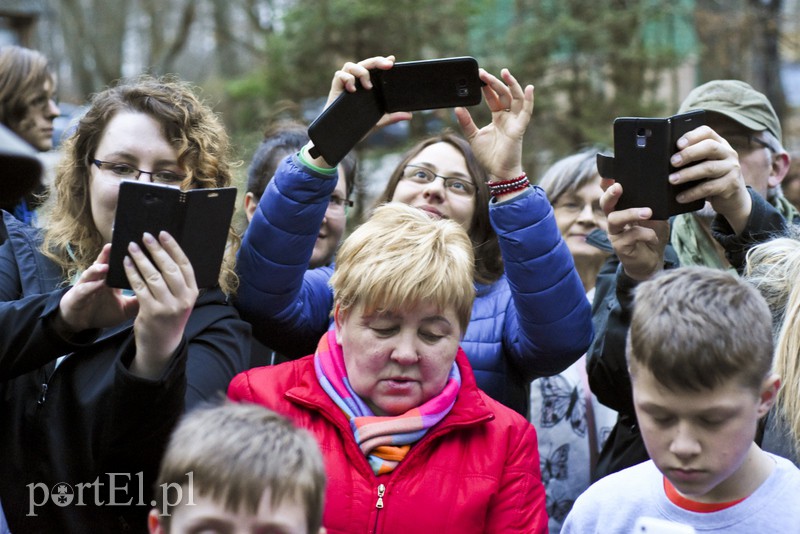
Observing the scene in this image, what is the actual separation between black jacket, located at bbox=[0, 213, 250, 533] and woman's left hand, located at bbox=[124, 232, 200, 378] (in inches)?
2.1

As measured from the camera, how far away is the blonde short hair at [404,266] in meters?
2.77

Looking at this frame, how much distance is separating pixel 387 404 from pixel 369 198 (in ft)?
24.3

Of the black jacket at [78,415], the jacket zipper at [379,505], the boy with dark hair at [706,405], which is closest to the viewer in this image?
the boy with dark hair at [706,405]

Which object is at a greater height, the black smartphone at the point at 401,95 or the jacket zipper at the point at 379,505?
the black smartphone at the point at 401,95

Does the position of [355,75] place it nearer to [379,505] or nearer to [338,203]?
[338,203]

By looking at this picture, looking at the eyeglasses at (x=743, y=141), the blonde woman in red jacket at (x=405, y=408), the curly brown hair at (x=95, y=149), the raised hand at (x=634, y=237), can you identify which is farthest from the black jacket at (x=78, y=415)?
the eyeglasses at (x=743, y=141)

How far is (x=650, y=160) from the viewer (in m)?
2.78

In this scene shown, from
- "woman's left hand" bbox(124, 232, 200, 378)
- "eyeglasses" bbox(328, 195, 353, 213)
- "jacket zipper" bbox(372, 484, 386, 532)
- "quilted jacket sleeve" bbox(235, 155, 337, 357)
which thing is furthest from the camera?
"eyeglasses" bbox(328, 195, 353, 213)

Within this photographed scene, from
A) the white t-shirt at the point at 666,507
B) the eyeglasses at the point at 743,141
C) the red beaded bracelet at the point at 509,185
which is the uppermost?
the red beaded bracelet at the point at 509,185

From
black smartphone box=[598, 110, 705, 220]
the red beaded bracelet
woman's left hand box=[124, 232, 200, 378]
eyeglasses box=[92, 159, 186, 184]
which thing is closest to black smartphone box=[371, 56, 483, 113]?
the red beaded bracelet

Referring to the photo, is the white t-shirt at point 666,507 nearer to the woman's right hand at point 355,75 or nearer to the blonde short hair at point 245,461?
the blonde short hair at point 245,461

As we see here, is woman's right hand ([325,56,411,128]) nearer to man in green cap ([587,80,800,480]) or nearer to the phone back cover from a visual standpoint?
the phone back cover

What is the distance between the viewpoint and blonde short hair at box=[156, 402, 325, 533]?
2.05 meters

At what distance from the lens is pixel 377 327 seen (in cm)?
279
